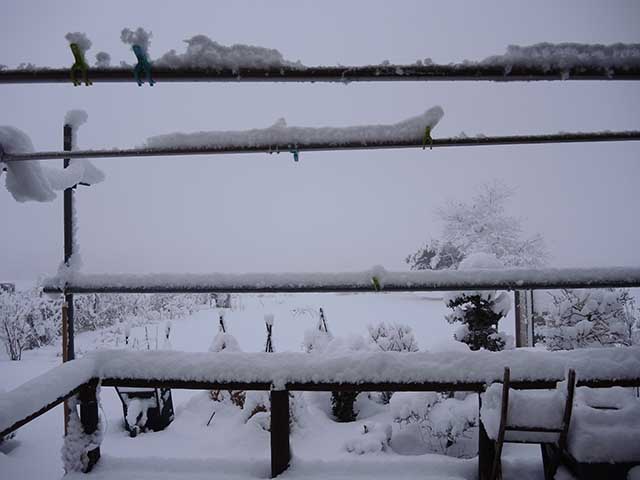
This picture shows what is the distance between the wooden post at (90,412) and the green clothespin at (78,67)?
4.26 ft

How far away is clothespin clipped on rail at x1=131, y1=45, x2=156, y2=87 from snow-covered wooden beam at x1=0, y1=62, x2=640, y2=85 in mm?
16

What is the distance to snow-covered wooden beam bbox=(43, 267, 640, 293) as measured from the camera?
1.65 m

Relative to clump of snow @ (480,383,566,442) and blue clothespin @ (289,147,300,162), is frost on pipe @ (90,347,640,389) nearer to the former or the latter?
clump of snow @ (480,383,566,442)

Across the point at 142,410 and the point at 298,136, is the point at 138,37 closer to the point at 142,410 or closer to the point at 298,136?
the point at 298,136

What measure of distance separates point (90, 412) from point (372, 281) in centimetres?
142

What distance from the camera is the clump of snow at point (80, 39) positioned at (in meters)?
0.97

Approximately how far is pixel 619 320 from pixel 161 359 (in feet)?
20.3

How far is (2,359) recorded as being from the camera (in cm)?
677

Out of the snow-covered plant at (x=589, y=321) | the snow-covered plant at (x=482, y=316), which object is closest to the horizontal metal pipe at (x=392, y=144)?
the snow-covered plant at (x=482, y=316)

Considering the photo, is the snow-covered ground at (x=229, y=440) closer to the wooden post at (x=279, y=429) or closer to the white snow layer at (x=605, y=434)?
the wooden post at (x=279, y=429)

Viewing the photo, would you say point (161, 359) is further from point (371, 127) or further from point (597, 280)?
point (597, 280)

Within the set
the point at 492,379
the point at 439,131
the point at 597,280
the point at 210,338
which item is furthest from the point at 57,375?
the point at 210,338

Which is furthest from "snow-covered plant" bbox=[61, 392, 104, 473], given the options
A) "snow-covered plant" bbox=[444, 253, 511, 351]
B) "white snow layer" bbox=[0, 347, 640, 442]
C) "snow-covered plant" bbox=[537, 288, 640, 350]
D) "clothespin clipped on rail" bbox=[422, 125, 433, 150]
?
"snow-covered plant" bbox=[537, 288, 640, 350]

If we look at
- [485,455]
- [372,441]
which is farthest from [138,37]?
[372,441]
